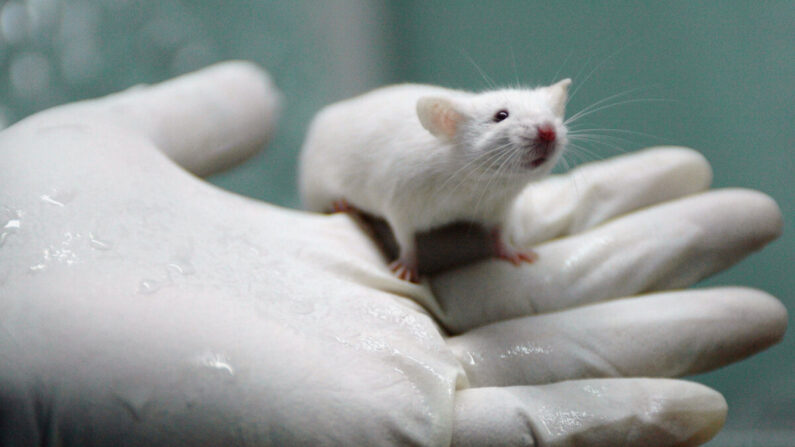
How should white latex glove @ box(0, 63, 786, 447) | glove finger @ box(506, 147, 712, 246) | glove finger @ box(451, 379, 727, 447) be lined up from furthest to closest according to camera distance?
glove finger @ box(506, 147, 712, 246), glove finger @ box(451, 379, 727, 447), white latex glove @ box(0, 63, 786, 447)

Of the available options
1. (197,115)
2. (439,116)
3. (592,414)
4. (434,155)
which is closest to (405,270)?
(434,155)

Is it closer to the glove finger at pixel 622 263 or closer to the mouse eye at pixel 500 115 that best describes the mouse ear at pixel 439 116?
the mouse eye at pixel 500 115

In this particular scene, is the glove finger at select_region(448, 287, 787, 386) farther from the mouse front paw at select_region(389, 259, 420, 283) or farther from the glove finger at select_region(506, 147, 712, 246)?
the glove finger at select_region(506, 147, 712, 246)

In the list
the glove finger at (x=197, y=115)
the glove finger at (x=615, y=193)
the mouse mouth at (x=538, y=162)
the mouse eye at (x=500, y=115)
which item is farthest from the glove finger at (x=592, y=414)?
the glove finger at (x=197, y=115)

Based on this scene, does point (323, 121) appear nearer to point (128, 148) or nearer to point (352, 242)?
point (352, 242)

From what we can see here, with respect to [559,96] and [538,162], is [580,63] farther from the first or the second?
[538,162]

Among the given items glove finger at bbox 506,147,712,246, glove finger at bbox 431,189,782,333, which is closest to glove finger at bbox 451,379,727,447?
glove finger at bbox 431,189,782,333
